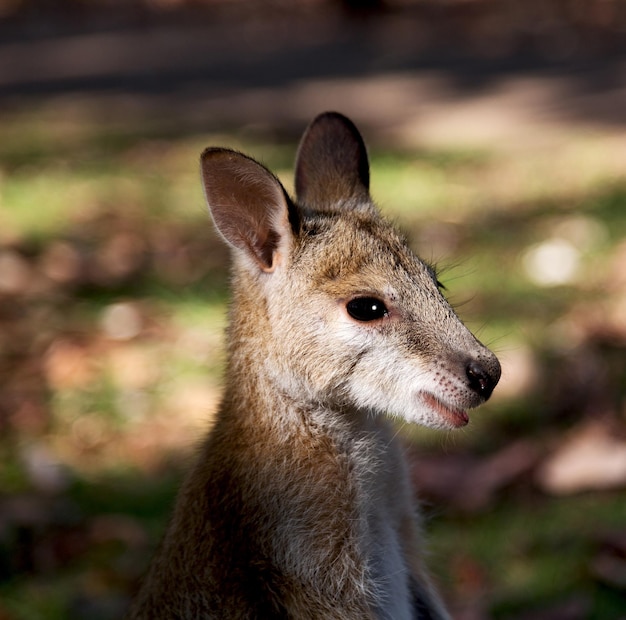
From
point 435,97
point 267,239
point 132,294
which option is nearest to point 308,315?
point 267,239

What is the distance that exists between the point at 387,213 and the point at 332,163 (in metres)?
2.36

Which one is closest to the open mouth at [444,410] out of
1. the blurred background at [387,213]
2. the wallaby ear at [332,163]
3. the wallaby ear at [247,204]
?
the wallaby ear at [247,204]

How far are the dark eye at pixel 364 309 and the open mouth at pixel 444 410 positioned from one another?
8.8 inches

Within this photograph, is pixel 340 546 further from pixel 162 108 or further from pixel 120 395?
pixel 162 108

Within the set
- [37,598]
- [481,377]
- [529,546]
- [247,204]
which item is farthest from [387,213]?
A: [481,377]

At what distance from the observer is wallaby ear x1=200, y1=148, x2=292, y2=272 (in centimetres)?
277

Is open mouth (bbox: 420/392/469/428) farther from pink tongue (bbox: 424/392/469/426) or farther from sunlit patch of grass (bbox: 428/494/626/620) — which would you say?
sunlit patch of grass (bbox: 428/494/626/620)

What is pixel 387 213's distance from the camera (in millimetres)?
5688

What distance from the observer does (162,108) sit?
11.4 meters

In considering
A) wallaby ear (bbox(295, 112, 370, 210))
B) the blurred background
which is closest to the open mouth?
wallaby ear (bbox(295, 112, 370, 210))

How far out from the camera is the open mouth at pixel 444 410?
279cm

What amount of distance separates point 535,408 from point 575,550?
0.99 metres

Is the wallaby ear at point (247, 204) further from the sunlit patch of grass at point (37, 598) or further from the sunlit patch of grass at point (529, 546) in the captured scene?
the sunlit patch of grass at point (37, 598)

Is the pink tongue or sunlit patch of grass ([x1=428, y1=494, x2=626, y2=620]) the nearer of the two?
the pink tongue
